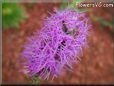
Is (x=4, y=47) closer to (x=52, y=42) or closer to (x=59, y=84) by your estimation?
(x=59, y=84)

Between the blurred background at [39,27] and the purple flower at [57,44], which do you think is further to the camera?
the blurred background at [39,27]

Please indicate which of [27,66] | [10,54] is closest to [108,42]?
[10,54]

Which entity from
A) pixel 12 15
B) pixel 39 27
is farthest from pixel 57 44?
pixel 12 15

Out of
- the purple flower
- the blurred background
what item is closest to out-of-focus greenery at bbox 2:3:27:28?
the blurred background

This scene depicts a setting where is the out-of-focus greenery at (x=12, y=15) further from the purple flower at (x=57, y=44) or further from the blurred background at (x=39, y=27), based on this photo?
the purple flower at (x=57, y=44)

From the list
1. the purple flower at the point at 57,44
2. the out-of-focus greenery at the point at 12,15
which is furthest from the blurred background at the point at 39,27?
the purple flower at the point at 57,44

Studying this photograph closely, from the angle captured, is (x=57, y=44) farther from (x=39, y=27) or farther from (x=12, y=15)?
(x=12, y=15)

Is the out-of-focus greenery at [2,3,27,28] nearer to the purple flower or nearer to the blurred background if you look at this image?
the blurred background
